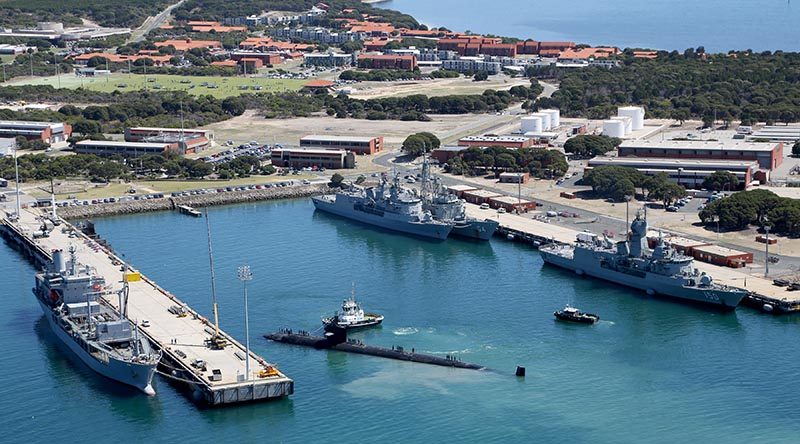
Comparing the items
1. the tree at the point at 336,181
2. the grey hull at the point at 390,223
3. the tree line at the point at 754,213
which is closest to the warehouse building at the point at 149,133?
the tree at the point at 336,181

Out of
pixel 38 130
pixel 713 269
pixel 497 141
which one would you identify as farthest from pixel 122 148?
pixel 713 269

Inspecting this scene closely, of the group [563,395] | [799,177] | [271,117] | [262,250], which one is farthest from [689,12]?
[563,395]

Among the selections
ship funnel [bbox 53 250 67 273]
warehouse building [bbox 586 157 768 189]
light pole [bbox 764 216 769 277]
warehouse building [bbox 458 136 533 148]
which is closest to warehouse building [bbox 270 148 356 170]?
warehouse building [bbox 458 136 533 148]

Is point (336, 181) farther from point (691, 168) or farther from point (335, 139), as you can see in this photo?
point (691, 168)

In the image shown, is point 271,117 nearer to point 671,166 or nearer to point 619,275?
point 671,166

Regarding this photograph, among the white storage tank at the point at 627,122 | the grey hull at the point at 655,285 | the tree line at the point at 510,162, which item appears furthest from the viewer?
the white storage tank at the point at 627,122

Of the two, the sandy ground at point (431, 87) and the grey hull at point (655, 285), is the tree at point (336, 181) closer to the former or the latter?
the grey hull at point (655, 285)
